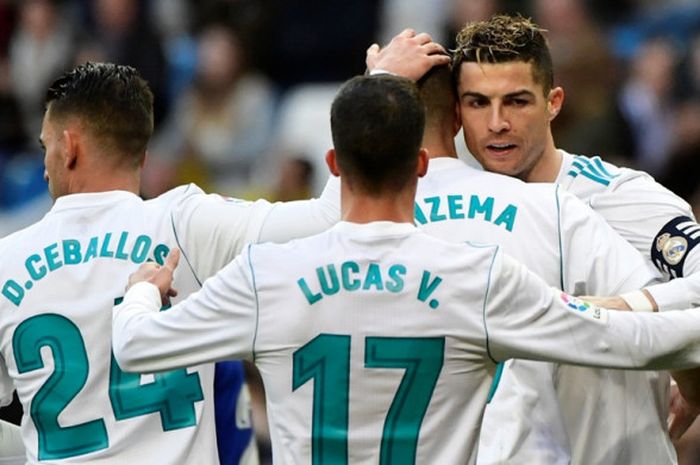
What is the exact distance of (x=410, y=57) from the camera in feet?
15.9

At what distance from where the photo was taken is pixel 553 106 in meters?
5.40

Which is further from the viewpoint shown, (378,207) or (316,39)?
(316,39)

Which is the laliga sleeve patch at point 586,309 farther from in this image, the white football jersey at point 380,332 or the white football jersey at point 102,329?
the white football jersey at point 102,329

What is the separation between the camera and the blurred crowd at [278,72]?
11.3 meters

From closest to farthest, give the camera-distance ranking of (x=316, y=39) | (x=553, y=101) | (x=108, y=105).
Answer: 1. (x=108, y=105)
2. (x=553, y=101)
3. (x=316, y=39)

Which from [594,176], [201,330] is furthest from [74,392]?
[594,176]

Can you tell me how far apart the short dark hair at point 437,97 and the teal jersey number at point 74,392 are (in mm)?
1128

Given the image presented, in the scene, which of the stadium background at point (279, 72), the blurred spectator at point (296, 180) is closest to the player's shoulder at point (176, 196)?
the stadium background at point (279, 72)

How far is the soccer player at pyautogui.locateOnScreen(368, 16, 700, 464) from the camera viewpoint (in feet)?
16.0

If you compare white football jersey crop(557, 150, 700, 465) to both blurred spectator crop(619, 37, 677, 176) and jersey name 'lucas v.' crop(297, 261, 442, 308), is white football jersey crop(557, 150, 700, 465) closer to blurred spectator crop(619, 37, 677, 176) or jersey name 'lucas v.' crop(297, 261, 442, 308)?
jersey name 'lucas v.' crop(297, 261, 442, 308)

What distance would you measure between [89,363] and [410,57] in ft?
4.49

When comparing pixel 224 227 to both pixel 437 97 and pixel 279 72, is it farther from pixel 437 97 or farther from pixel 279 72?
pixel 279 72

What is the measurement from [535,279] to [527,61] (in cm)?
130

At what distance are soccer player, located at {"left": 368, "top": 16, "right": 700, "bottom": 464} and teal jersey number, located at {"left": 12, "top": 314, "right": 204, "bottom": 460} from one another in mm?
989
